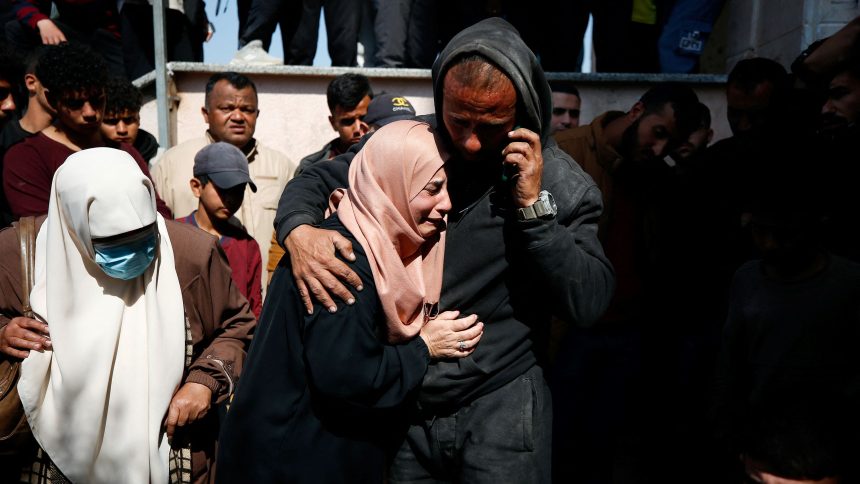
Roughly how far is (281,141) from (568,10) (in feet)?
7.98

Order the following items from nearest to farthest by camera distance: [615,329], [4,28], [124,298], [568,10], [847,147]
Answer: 1. [124,298]
2. [847,147]
3. [615,329]
4. [4,28]
5. [568,10]

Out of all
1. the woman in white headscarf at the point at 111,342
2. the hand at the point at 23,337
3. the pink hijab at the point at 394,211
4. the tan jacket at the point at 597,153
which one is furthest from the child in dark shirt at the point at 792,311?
the hand at the point at 23,337

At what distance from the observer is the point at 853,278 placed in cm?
310

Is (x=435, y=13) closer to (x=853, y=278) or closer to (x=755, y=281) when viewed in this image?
(x=755, y=281)

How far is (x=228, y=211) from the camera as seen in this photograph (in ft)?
12.7

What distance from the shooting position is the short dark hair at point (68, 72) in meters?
3.49

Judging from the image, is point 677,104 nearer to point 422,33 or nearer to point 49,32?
point 422,33

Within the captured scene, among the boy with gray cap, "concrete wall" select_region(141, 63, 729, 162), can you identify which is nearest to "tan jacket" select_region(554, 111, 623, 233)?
"concrete wall" select_region(141, 63, 729, 162)

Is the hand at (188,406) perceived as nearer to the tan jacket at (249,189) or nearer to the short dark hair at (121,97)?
the tan jacket at (249,189)

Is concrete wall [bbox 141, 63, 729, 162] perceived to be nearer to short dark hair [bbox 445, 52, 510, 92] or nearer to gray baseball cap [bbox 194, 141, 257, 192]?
gray baseball cap [bbox 194, 141, 257, 192]

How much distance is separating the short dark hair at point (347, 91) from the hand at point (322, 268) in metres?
2.84

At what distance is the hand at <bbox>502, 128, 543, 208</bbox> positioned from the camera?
204 centimetres

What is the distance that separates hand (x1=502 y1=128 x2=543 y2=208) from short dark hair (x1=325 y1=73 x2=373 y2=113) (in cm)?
283

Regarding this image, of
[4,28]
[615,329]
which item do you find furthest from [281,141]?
[615,329]
